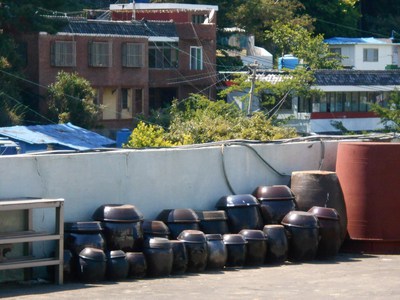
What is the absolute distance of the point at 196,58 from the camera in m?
65.3

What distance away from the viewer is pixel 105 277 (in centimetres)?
1267

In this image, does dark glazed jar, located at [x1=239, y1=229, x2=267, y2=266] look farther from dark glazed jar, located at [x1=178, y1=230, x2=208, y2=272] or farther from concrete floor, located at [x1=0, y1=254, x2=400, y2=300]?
dark glazed jar, located at [x1=178, y1=230, x2=208, y2=272]

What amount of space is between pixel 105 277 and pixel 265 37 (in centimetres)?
6410

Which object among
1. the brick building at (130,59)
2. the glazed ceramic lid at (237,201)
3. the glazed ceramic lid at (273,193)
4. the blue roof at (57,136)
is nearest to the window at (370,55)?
the brick building at (130,59)

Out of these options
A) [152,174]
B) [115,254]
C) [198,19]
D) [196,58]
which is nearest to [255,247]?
[152,174]

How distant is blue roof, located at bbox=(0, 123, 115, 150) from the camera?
4019cm

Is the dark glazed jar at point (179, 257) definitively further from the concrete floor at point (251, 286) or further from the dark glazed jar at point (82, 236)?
the dark glazed jar at point (82, 236)

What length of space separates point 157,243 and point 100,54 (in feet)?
152

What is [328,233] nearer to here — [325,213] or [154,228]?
[325,213]

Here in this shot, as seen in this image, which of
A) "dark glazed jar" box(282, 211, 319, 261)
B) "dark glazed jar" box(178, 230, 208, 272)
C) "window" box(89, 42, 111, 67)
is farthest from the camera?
"window" box(89, 42, 111, 67)

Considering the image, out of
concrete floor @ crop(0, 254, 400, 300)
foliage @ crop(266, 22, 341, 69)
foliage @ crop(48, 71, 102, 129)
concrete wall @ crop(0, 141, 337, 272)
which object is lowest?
concrete floor @ crop(0, 254, 400, 300)

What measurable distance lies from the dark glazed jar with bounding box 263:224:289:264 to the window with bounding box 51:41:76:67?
141ft

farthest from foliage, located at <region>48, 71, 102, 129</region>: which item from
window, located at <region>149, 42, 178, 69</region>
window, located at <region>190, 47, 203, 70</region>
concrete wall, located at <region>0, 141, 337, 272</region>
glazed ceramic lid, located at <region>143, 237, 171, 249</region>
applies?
glazed ceramic lid, located at <region>143, 237, 171, 249</region>

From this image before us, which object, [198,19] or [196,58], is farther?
[198,19]
